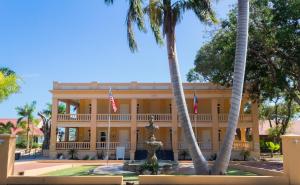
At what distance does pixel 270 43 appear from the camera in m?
22.1

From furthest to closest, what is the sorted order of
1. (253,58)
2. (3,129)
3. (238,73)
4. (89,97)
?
(3,129) < (89,97) < (253,58) < (238,73)

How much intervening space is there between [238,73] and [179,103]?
108 inches

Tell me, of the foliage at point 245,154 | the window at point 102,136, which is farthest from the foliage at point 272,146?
the window at point 102,136

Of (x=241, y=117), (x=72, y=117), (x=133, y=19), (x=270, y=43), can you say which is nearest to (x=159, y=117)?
(x=241, y=117)

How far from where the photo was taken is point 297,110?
4191 centimetres

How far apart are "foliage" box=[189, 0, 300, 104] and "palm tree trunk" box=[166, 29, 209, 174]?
8991 mm

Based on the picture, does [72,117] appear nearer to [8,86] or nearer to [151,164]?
[8,86]

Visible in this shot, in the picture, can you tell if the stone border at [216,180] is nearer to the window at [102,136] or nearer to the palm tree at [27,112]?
the window at [102,136]

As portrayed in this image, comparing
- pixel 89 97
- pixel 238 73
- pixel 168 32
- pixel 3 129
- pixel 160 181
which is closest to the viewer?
pixel 160 181

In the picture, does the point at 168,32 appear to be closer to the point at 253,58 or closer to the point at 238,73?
the point at 238,73

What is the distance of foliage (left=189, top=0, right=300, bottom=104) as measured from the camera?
67.8ft

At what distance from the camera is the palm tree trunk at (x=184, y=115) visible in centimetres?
1339

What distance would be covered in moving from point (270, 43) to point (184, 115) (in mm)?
11763

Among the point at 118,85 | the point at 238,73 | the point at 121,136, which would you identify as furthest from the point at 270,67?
the point at 121,136
